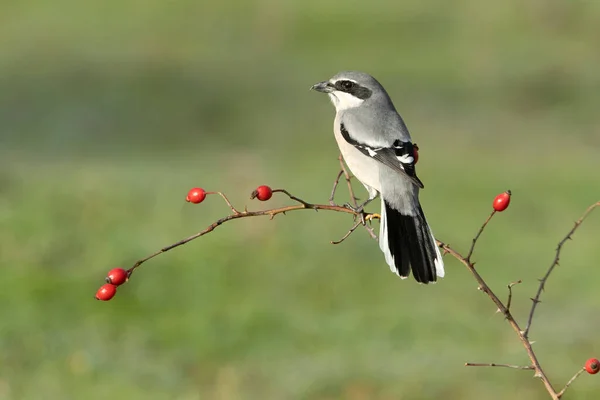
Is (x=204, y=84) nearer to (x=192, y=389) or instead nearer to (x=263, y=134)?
(x=263, y=134)

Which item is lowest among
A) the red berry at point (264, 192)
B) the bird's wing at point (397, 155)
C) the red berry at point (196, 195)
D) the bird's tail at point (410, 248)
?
the bird's tail at point (410, 248)

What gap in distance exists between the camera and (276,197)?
16.0 metres

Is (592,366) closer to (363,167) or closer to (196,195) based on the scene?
(196,195)

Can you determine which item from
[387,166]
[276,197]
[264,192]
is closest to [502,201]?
[264,192]

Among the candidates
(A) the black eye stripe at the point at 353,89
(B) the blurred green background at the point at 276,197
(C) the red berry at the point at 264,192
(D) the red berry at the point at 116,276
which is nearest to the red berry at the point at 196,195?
(C) the red berry at the point at 264,192

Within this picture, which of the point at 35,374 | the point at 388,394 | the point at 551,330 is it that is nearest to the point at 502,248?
the point at 551,330

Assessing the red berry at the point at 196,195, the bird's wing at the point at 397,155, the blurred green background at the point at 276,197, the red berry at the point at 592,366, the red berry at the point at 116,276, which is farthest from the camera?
the blurred green background at the point at 276,197

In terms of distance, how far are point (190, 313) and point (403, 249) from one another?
23.6 feet

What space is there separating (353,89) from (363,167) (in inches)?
19.3

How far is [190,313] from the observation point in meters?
11.8

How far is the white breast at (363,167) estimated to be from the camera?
5.83m

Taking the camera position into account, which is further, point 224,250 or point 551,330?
point 224,250

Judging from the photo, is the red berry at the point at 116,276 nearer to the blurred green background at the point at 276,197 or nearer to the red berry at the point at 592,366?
the red berry at the point at 592,366

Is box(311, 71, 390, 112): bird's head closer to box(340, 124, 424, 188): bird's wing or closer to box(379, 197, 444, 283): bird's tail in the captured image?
box(340, 124, 424, 188): bird's wing
